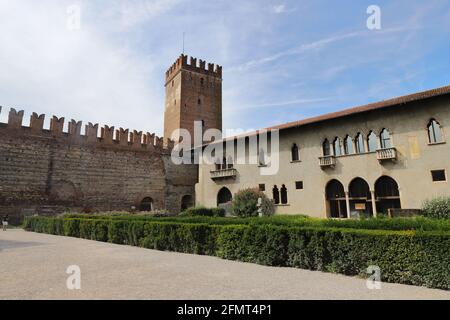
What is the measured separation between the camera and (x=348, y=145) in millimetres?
18719

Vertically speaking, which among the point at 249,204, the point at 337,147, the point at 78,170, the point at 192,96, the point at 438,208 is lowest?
the point at 438,208

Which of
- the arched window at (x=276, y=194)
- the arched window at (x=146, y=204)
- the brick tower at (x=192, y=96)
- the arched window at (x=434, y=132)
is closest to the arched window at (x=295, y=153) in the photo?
the arched window at (x=276, y=194)

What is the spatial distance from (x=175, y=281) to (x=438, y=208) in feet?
44.0

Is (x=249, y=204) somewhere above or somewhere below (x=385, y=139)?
below

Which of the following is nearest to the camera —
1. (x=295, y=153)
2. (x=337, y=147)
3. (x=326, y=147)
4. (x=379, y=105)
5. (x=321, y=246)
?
(x=321, y=246)

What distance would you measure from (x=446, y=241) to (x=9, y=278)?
8.73 metres

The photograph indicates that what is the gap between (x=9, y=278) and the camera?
614cm

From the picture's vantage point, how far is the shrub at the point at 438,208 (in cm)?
1336

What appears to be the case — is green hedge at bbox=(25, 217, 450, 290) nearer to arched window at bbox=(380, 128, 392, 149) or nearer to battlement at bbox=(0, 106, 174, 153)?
arched window at bbox=(380, 128, 392, 149)

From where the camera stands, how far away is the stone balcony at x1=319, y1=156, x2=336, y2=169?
744 inches

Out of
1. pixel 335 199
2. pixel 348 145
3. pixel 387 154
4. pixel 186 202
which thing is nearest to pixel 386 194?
pixel 387 154

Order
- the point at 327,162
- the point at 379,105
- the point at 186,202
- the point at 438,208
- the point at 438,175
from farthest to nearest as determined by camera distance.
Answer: the point at 186,202, the point at 327,162, the point at 379,105, the point at 438,175, the point at 438,208

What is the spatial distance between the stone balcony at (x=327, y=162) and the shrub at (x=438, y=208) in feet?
19.0

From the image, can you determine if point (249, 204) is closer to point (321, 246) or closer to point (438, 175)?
point (438, 175)
